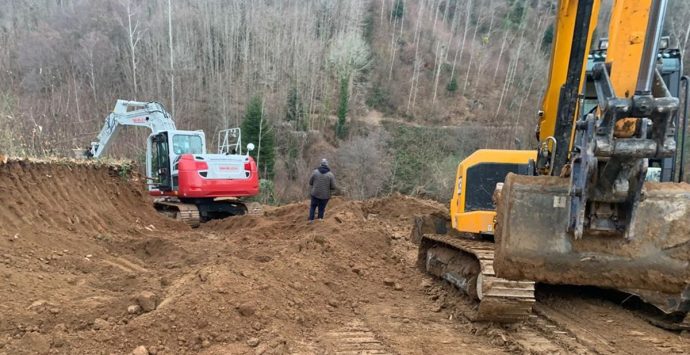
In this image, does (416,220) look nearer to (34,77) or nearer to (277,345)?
(277,345)

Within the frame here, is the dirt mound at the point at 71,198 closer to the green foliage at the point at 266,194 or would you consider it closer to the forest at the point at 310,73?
the green foliage at the point at 266,194

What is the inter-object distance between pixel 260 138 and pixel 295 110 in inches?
333

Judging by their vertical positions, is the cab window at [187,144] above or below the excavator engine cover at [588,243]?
below

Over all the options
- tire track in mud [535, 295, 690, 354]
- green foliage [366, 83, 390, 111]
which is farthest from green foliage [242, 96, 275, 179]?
tire track in mud [535, 295, 690, 354]

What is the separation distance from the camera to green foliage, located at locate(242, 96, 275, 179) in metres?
28.5

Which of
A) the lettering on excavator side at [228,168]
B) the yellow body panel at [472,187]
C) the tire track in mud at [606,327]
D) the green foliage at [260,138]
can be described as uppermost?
the yellow body panel at [472,187]

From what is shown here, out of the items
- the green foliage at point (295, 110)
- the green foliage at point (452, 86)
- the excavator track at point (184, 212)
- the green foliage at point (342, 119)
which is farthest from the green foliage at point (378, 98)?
the excavator track at point (184, 212)

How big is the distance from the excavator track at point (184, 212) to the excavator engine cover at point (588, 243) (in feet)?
30.0

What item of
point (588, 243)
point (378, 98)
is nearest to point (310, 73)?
point (378, 98)

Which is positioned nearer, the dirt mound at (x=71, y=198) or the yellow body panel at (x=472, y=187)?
the yellow body panel at (x=472, y=187)

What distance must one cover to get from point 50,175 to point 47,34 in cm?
3936

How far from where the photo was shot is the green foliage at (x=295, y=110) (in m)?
35.9

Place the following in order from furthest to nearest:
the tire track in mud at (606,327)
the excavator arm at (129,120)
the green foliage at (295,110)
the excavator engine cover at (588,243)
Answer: the green foliage at (295,110) → the excavator arm at (129,120) → the tire track in mud at (606,327) → the excavator engine cover at (588,243)

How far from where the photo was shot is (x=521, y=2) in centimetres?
5384
